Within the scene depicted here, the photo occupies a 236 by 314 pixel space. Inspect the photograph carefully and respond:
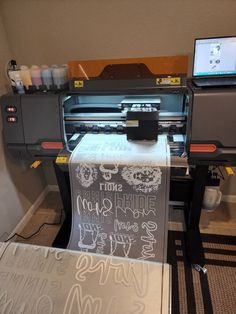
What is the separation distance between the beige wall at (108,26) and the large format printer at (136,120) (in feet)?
1.44

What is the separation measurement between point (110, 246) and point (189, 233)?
62cm

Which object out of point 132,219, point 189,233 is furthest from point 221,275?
point 132,219

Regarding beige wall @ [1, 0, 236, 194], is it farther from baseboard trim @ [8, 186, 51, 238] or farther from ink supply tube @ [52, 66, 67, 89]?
baseboard trim @ [8, 186, 51, 238]

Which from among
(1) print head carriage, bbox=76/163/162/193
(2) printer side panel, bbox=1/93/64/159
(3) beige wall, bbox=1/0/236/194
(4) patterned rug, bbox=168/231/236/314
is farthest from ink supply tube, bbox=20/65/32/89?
(4) patterned rug, bbox=168/231/236/314

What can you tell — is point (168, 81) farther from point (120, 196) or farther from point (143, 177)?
point (120, 196)

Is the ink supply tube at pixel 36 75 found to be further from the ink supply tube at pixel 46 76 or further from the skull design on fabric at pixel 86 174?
the skull design on fabric at pixel 86 174

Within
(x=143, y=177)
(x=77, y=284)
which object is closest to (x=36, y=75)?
(x=143, y=177)

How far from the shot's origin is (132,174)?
4.23 ft

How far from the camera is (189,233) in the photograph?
1.71 m

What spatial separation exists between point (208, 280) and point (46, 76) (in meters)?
1.59

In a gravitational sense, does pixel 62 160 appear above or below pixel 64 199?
above

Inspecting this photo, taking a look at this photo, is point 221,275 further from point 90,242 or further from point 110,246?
point 90,242

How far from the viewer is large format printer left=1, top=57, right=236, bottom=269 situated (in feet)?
4.07

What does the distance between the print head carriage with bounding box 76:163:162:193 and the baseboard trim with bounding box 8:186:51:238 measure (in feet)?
2.97
